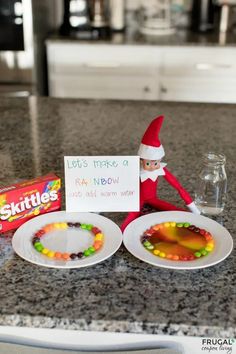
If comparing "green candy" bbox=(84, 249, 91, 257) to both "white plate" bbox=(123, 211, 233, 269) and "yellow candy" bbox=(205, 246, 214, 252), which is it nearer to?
"white plate" bbox=(123, 211, 233, 269)

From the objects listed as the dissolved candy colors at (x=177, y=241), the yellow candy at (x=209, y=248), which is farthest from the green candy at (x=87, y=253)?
the yellow candy at (x=209, y=248)

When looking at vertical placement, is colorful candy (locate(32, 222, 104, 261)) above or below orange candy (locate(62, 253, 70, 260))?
above

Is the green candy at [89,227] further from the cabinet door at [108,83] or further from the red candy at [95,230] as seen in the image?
the cabinet door at [108,83]

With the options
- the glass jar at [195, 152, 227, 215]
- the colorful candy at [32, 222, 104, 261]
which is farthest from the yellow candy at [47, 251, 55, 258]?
the glass jar at [195, 152, 227, 215]

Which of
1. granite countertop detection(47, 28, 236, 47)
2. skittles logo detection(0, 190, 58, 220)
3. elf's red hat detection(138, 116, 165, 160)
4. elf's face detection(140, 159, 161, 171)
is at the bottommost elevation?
skittles logo detection(0, 190, 58, 220)

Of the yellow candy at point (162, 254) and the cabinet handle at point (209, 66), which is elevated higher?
the yellow candy at point (162, 254)

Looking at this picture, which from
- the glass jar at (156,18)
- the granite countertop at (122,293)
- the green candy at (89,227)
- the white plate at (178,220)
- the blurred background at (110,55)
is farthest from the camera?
the glass jar at (156,18)

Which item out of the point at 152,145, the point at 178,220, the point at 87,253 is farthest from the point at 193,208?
the point at 87,253
